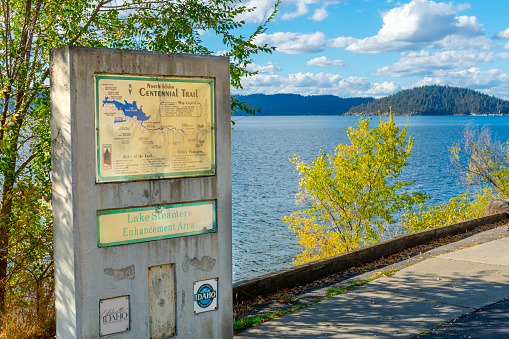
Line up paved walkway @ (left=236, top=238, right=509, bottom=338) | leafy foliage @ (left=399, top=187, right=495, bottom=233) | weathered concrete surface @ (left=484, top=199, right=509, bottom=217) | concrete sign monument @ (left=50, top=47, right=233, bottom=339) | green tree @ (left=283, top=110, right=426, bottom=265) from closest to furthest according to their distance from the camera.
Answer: concrete sign monument @ (left=50, top=47, right=233, bottom=339)
paved walkway @ (left=236, top=238, right=509, bottom=338)
weathered concrete surface @ (left=484, top=199, right=509, bottom=217)
green tree @ (left=283, top=110, right=426, bottom=265)
leafy foliage @ (left=399, top=187, right=495, bottom=233)

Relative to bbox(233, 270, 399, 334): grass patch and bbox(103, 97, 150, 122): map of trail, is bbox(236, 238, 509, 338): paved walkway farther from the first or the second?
bbox(103, 97, 150, 122): map of trail

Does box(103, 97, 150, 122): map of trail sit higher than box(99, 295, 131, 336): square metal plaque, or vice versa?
box(103, 97, 150, 122): map of trail

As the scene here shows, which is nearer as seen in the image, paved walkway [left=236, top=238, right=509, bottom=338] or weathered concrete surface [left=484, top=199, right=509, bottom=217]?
paved walkway [left=236, top=238, right=509, bottom=338]

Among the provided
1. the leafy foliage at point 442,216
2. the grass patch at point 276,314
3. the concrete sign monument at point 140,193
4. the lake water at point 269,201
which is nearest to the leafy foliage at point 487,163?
the leafy foliage at point 442,216

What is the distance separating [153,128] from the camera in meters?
4.77

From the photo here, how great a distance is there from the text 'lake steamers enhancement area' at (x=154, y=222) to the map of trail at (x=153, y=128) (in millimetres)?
310

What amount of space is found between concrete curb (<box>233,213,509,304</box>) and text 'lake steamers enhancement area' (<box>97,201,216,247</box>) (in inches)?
94.7

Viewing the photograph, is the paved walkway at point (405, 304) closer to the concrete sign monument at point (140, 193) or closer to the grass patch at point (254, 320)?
the grass patch at point (254, 320)

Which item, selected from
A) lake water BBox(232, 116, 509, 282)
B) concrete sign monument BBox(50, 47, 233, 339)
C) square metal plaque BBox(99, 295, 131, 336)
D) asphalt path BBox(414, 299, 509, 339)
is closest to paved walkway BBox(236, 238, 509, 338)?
asphalt path BBox(414, 299, 509, 339)

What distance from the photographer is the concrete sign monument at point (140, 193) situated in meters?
4.44

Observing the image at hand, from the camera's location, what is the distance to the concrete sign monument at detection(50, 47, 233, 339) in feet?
14.6

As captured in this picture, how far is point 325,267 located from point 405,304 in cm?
213

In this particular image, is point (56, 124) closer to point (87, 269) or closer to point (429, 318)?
point (87, 269)

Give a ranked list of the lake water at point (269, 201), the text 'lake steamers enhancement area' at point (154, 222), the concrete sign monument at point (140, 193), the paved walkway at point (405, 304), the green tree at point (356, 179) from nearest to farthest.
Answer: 1. the concrete sign monument at point (140, 193)
2. the text 'lake steamers enhancement area' at point (154, 222)
3. the paved walkway at point (405, 304)
4. the green tree at point (356, 179)
5. the lake water at point (269, 201)
